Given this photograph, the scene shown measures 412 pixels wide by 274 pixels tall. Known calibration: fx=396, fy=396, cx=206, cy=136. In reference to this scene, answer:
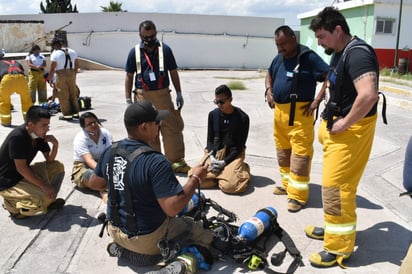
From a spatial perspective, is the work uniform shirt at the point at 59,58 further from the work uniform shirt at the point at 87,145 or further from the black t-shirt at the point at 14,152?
the black t-shirt at the point at 14,152

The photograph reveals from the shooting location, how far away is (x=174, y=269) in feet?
9.25

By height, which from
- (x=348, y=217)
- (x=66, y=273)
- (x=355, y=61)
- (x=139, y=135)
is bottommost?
(x=66, y=273)

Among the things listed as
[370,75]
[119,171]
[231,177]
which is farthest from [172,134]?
[370,75]

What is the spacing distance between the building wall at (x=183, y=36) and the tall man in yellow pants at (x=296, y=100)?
1033 inches

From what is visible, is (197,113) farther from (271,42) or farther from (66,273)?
(271,42)

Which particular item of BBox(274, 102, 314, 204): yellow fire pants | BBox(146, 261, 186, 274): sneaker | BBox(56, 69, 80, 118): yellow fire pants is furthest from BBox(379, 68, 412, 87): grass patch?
BBox(146, 261, 186, 274): sneaker

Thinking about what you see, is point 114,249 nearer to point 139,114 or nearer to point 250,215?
point 139,114

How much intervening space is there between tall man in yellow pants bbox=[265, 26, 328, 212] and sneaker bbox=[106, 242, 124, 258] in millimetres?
1918

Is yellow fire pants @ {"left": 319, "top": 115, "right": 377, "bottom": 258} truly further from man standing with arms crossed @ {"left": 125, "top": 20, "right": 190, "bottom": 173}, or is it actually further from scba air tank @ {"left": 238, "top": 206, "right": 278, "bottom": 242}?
man standing with arms crossed @ {"left": 125, "top": 20, "right": 190, "bottom": 173}

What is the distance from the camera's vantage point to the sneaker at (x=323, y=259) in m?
3.22

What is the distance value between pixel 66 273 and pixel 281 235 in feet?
6.14

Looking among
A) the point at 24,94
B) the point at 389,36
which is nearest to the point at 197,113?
the point at 24,94

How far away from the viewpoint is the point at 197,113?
9.73m

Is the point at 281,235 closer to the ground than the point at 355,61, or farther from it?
closer to the ground
